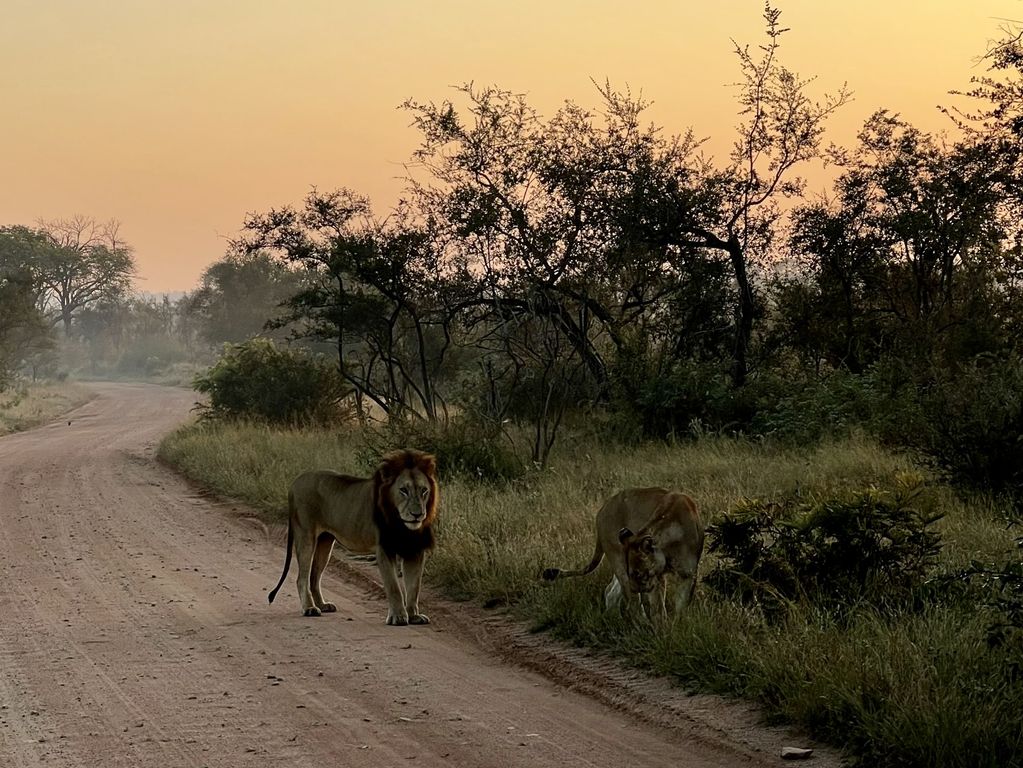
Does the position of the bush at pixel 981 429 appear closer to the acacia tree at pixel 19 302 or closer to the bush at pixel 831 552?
the bush at pixel 831 552

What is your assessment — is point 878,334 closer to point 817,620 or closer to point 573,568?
point 573,568

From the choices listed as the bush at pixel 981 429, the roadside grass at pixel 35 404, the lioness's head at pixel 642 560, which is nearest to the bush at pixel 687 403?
the bush at pixel 981 429

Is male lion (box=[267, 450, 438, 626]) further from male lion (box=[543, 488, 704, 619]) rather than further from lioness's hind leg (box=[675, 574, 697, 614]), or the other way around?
lioness's hind leg (box=[675, 574, 697, 614])

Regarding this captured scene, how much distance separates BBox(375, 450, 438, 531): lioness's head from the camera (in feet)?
28.8

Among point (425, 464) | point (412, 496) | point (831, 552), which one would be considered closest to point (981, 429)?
point (831, 552)

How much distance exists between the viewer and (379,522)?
9070 millimetres

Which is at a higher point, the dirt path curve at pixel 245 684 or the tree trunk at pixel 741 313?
the tree trunk at pixel 741 313

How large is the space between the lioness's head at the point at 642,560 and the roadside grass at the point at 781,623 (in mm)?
293

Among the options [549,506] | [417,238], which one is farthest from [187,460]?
[549,506]

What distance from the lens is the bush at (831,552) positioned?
8.34 m

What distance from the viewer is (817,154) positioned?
824 inches

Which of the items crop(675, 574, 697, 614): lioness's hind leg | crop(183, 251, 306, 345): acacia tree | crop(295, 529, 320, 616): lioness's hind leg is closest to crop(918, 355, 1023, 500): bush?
crop(675, 574, 697, 614): lioness's hind leg

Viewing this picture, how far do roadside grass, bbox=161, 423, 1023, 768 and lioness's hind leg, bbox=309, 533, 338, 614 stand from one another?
3.42 feet

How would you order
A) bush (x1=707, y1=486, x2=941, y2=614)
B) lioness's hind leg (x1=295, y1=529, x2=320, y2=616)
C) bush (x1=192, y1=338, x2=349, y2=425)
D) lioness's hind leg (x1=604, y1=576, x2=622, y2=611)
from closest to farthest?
1. lioness's hind leg (x1=604, y1=576, x2=622, y2=611)
2. bush (x1=707, y1=486, x2=941, y2=614)
3. lioness's hind leg (x1=295, y1=529, x2=320, y2=616)
4. bush (x1=192, y1=338, x2=349, y2=425)
